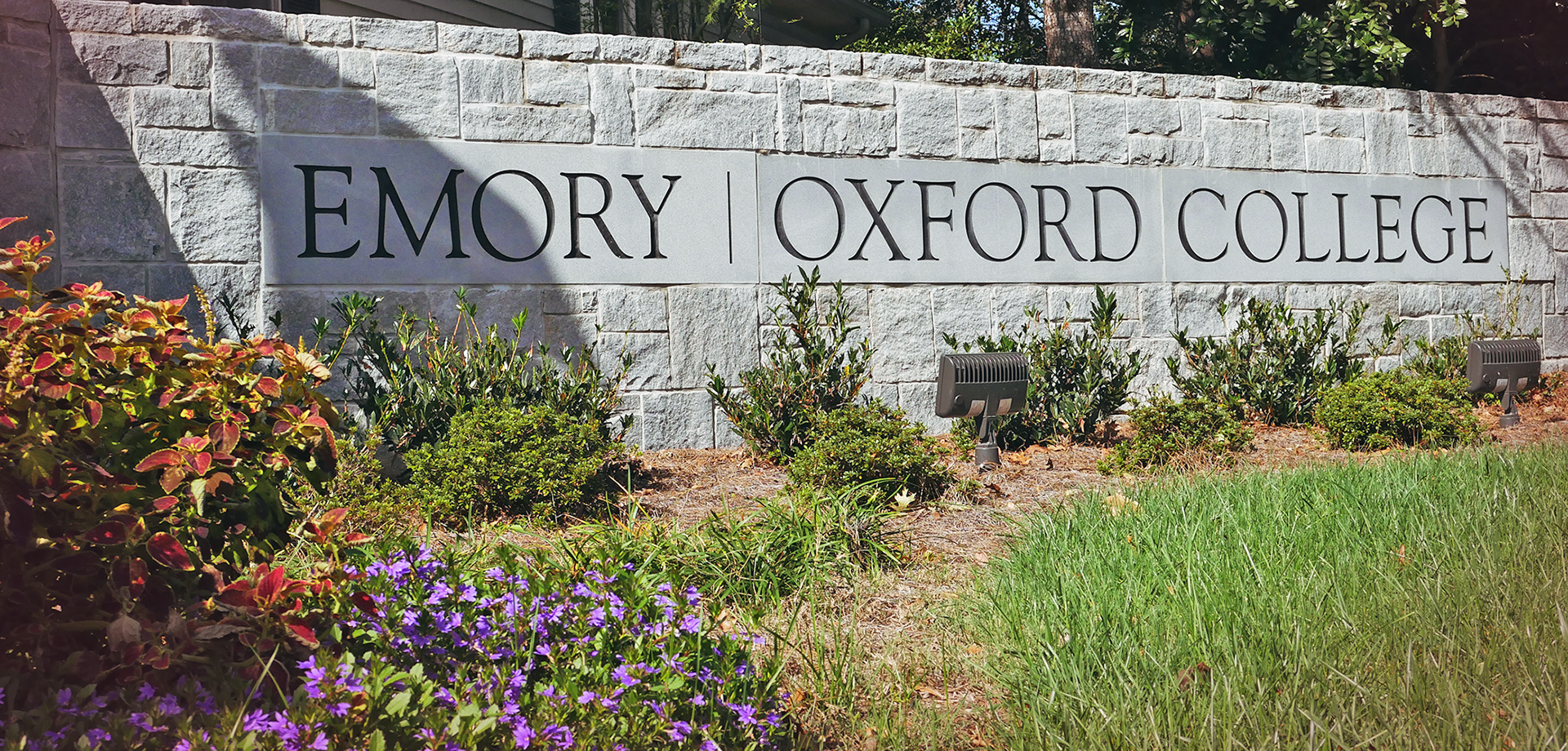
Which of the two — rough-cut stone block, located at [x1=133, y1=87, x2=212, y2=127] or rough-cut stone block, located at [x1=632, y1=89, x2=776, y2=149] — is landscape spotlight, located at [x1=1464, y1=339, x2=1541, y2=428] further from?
rough-cut stone block, located at [x1=133, y1=87, x2=212, y2=127]

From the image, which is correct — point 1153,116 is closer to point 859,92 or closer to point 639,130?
point 859,92

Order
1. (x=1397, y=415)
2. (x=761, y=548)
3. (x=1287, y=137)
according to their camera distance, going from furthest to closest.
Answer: (x=1287, y=137) < (x=1397, y=415) < (x=761, y=548)

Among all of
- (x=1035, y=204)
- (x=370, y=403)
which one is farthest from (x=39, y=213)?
(x=1035, y=204)

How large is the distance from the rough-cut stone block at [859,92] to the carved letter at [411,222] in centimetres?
206

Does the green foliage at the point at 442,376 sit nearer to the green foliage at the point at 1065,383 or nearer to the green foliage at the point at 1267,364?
the green foliage at the point at 1065,383

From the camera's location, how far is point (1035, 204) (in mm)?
6508

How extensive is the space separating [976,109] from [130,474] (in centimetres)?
530

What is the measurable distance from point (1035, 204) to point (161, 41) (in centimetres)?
456

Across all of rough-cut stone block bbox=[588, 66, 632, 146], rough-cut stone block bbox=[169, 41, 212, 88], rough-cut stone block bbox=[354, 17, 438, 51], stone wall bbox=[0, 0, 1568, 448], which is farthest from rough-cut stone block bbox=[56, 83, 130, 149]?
rough-cut stone block bbox=[588, 66, 632, 146]

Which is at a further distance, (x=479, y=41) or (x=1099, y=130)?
(x=1099, y=130)

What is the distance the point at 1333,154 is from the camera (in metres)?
7.21

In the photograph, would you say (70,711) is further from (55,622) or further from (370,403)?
(370,403)

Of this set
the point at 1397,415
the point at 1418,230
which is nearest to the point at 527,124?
the point at 1397,415

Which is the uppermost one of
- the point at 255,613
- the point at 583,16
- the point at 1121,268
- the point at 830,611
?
the point at 583,16
